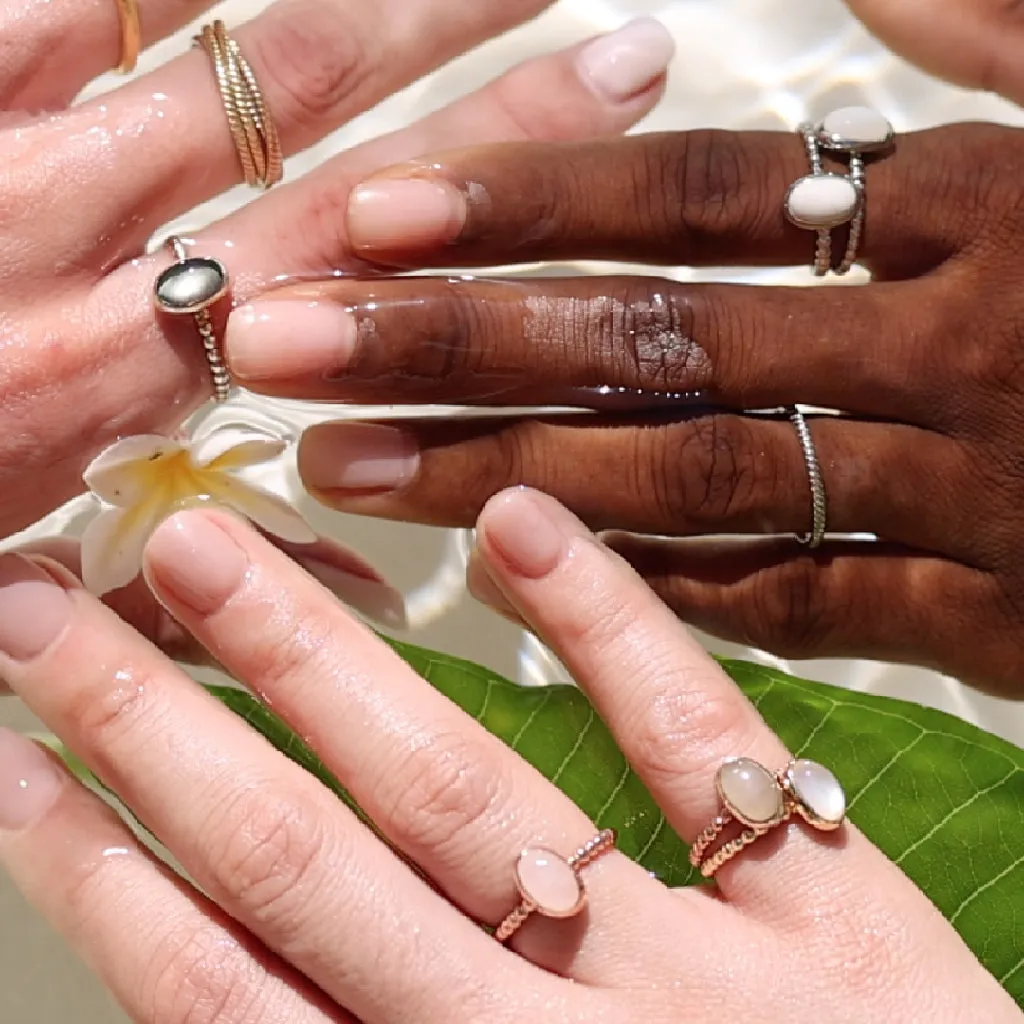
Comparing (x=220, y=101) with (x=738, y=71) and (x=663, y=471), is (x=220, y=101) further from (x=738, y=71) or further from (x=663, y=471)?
(x=738, y=71)

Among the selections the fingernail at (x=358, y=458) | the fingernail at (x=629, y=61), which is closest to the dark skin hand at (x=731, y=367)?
the fingernail at (x=358, y=458)

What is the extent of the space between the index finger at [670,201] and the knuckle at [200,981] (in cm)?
48

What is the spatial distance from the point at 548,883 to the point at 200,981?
0.21 m

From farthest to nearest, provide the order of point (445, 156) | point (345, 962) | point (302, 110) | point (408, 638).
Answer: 1. point (408, 638)
2. point (302, 110)
3. point (445, 156)
4. point (345, 962)

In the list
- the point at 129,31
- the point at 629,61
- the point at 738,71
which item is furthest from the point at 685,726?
the point at 738,71

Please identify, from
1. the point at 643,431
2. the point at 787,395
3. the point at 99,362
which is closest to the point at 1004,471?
the point at 787,395

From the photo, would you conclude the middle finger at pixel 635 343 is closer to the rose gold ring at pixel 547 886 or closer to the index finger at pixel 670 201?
the index finger at pixel 670 201

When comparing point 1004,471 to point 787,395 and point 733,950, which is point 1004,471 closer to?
point 787,395

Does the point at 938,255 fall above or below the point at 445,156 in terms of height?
below

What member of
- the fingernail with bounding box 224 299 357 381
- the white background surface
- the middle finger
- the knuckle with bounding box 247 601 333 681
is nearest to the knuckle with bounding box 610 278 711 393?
the middle finger

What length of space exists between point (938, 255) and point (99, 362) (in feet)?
2.16

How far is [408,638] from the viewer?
1.20 m

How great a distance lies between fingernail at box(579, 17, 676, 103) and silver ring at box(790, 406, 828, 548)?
316 mm

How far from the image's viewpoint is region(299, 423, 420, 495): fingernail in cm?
79
